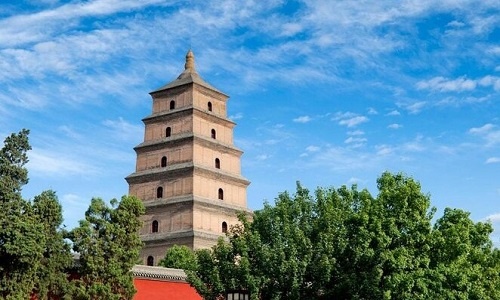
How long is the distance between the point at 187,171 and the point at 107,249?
748 inches

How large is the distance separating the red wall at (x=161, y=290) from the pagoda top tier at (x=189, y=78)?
19.8 metres

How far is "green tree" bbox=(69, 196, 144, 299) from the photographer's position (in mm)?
23812

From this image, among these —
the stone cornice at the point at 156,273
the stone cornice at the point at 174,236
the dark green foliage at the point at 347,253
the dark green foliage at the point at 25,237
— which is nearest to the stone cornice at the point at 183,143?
the stone cornice at the point at 174,236

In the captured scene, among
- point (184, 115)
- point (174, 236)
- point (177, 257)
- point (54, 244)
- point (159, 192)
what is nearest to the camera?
point (54, 244)

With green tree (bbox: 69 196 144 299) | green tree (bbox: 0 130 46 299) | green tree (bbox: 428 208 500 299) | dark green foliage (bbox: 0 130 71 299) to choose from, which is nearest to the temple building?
green tree (bbox: 69 196 144 299)

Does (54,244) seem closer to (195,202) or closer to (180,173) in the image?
(195,202)

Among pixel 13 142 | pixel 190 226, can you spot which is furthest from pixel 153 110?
pixel 13 142

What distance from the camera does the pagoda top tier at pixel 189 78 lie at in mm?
46594

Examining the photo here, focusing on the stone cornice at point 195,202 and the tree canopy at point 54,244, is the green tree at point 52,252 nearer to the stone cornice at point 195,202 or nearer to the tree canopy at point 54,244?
the tree canopy at point 54,244

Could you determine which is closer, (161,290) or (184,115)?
(161,290)

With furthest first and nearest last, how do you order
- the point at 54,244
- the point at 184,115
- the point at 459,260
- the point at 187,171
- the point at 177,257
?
the point at 184,115
the point at 187,171
the point at 177,257
the point at 54,244
the point at 459,260

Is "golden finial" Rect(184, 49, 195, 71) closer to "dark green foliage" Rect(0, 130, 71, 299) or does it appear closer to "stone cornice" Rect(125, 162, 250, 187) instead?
"stone cornice" Rect(125, 162, 250, 187)

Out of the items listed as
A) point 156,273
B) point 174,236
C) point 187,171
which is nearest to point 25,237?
point 156,273

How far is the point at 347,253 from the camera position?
21.9 meters
